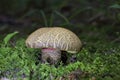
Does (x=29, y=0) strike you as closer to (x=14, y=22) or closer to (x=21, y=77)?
(x=14, y=22)

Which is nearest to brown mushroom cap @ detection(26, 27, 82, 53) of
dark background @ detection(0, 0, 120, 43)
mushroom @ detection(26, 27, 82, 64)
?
mushroom @ detection(26, 27, 82, 64)

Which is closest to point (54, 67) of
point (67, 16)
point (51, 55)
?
point (51, 55)

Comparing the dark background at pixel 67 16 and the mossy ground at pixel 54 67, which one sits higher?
the dark background at pixel 67 16

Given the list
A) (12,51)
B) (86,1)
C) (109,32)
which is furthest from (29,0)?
(12,51)

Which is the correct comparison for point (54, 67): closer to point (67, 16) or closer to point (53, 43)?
point (53, 43)

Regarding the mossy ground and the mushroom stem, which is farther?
the mushroom stem

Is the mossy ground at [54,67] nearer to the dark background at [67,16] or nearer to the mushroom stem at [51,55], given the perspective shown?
the mushroom stem at [51,55]

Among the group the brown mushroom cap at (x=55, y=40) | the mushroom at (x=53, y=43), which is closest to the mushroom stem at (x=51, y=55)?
the mushroom at (x=53, y=43)

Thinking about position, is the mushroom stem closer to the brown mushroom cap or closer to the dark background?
the brown mushroom cap
